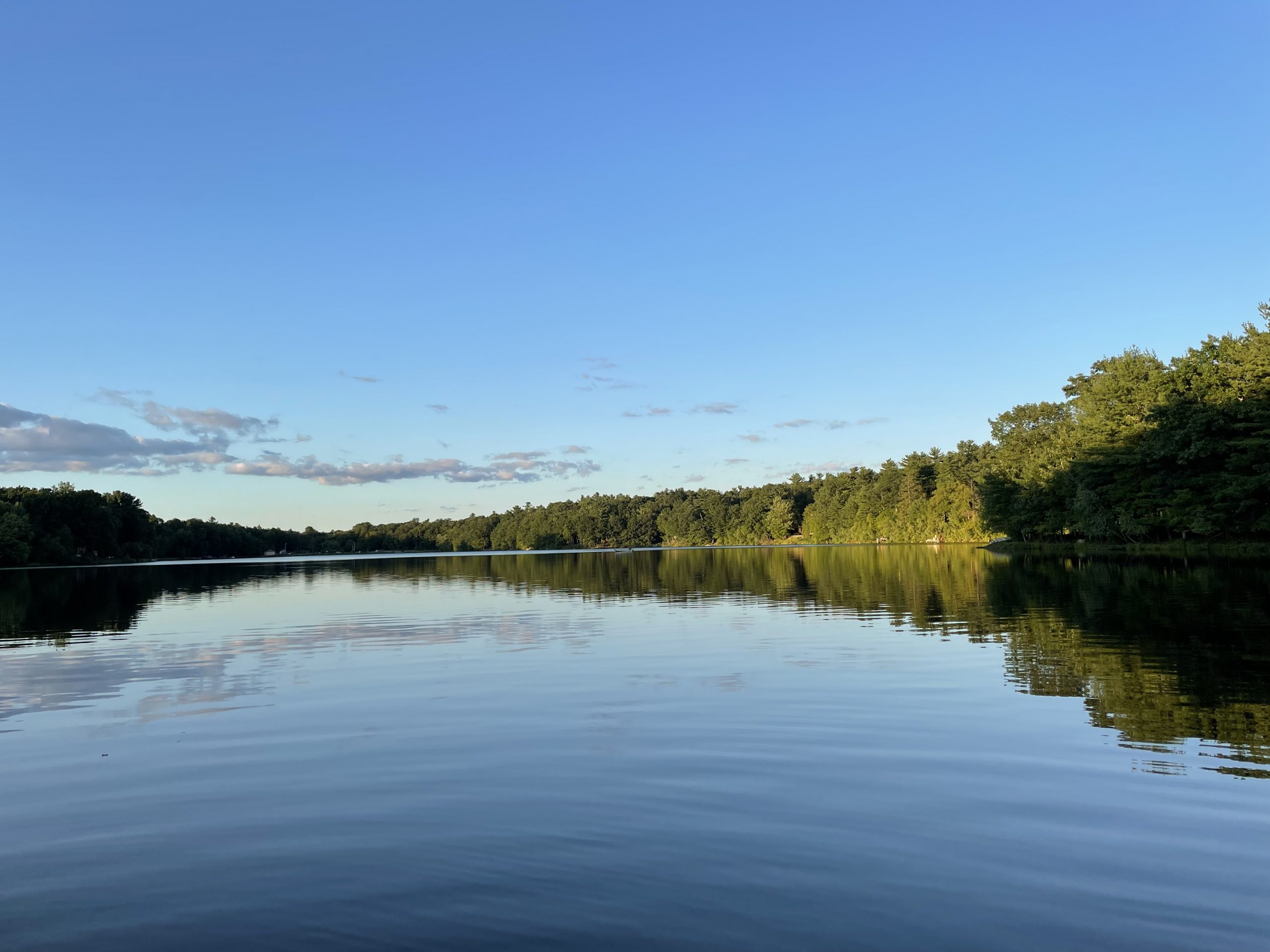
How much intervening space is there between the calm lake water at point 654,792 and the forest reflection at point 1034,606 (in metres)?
0.22

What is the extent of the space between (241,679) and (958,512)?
541 feet

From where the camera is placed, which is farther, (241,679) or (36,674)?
(36,674)

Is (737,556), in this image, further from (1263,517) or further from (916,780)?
(916,780)

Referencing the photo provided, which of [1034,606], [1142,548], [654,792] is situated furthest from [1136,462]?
[654,792]

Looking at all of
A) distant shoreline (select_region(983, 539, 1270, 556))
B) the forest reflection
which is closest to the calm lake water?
the forest reflection

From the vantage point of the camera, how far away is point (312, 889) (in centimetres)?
729

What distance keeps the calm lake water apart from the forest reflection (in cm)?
22

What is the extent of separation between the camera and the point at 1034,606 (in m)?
32.7

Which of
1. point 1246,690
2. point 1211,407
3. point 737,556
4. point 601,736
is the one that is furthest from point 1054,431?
point 601,736

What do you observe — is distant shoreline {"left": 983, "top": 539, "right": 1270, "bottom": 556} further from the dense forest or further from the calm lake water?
the calm lake water

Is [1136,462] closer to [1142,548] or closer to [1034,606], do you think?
[1142,548]

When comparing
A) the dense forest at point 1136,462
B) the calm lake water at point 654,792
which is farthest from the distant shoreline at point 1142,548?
the calm lake water at point 654,792

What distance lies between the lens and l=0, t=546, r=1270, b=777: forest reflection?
46.9ft

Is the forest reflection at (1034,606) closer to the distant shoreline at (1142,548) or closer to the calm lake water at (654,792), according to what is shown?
the calm lake water at (654,792)
